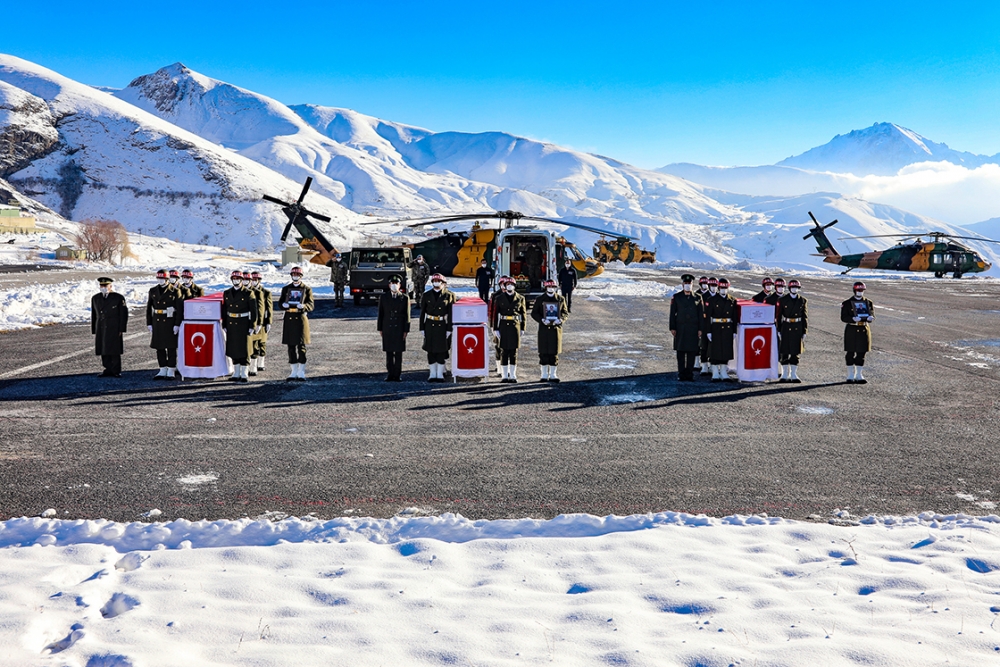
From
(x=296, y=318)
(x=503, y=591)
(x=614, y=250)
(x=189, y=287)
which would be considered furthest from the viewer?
(x=614, y=250)

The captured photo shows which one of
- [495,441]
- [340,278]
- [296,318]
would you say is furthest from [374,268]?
[495,441]

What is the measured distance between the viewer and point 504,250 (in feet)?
73.0

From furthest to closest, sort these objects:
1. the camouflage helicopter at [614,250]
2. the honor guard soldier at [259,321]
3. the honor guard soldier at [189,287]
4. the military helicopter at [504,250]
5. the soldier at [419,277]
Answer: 1. the camouflage helicopter at [614,250]
2. the soldier at [419,277]
3. the military helicopter at [504,250]
4. the honor guard soldier at [189,287]
5. the honor guard soldier at [259,321]

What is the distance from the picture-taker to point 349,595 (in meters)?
4.50

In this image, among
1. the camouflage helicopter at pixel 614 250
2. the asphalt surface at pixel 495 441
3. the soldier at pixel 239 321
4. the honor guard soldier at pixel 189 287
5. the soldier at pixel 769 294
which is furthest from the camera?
the camouflage helicopter at pixel 614 250

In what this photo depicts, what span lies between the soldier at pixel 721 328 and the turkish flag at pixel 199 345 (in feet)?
26.8

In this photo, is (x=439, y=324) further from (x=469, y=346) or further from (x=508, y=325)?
(x=508, y=325)

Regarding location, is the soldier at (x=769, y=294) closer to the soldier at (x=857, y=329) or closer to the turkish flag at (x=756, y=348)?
the turkish flag at (x=756, y=348)

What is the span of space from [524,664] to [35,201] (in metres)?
201

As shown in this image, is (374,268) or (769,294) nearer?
(769,294)

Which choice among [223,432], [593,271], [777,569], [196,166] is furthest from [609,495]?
[196,166]

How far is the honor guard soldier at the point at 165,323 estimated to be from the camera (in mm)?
11531

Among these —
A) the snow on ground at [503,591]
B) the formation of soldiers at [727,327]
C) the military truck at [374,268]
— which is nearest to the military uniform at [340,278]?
the military truck at [374,268]

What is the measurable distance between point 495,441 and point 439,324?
372 centimetres
